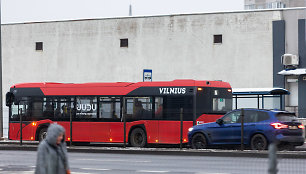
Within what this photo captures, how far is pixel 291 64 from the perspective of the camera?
135ft

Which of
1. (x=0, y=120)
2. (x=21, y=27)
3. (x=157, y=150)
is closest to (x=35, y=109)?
(x=0, y=120)

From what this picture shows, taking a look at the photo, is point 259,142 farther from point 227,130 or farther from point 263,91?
point 263,91

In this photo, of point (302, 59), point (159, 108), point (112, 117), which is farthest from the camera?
point (302, 59)

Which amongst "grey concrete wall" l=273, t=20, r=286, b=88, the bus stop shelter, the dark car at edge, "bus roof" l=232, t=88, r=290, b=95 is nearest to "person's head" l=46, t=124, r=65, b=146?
the dark car at edge

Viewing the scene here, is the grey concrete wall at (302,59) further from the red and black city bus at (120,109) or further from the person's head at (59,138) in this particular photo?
the person's head at (59,138)

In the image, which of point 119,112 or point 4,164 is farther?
point 119,112

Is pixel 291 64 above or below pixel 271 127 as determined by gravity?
above

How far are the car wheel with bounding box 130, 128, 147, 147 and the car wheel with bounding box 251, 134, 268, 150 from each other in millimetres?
6390

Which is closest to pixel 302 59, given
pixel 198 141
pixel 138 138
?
pixel 138 138

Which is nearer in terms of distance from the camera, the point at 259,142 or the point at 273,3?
the point at 259,142

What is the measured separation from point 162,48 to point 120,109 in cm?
1705

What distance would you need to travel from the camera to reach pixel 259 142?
23938mm

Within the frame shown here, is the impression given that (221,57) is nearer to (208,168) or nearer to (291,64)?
(291,64)

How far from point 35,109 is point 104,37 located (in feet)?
55.8
